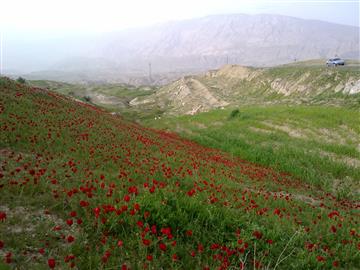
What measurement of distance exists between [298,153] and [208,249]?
45.4 ft

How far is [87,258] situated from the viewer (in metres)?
4.61

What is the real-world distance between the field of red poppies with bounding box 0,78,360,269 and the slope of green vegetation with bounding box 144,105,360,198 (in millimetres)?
4847

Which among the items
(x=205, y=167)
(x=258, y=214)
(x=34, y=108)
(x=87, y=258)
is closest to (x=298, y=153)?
(x=205, y=167)

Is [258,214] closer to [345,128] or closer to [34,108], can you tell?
[34,108]

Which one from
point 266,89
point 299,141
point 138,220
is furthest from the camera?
point 266,89

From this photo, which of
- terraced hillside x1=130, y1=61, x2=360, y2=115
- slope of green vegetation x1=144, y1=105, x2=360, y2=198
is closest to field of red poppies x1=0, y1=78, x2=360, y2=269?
slope of green vegetation x1=144, y1=105, x2=360, y2=198

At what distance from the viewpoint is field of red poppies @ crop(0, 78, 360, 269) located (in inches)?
191

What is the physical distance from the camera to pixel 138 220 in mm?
5578

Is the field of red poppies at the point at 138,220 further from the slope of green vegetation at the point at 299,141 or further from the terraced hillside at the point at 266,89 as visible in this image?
the terraced hillside at the point at 266,89

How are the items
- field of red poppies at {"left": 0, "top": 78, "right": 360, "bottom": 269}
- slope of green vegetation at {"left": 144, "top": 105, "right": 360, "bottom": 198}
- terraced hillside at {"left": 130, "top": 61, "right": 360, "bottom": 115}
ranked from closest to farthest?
field of red poppies at {"left": 0, "top": 78, "right": 360, "bottom": 269} < slope of green vegetation at {"left": 144, "top": 105, "right": 360, "bottom": 198} < terraced hillside at {"left": 130, "top": 61, "right": 360, "bottom": 115}

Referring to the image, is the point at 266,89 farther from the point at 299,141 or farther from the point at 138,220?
the point at 138,220

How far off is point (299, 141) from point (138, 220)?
17.2 metres

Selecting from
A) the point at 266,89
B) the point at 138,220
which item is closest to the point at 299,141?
the point at 138,220

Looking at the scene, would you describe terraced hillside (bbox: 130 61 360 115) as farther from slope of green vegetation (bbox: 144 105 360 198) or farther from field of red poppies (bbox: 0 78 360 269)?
field of red poppies (bbox: 0 78 360 269)
